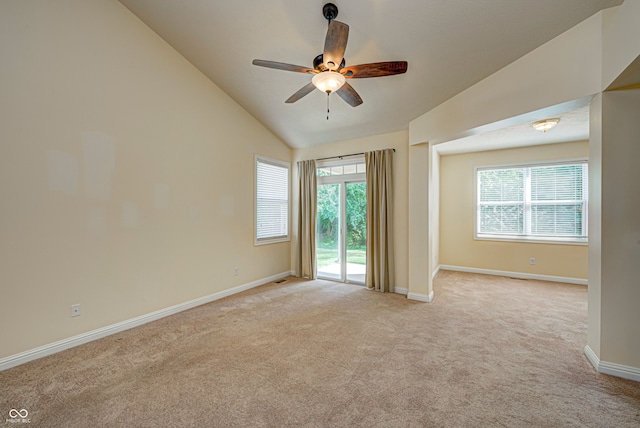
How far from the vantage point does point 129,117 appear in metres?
3.03

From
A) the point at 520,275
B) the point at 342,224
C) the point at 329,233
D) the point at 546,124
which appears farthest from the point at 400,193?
the point at 520,275

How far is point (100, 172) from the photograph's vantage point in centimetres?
279

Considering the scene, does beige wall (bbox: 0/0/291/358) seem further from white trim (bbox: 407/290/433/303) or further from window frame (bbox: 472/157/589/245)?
window frame (bbox: 472/157/589/245)

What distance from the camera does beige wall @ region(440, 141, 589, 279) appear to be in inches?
196

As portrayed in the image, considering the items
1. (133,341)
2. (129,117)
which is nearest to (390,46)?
(129,117)

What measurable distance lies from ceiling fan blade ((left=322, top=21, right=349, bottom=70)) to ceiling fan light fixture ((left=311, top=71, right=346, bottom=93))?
0.06 metres

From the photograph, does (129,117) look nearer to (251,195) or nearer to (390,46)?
(251,195)

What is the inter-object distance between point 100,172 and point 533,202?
286 inches

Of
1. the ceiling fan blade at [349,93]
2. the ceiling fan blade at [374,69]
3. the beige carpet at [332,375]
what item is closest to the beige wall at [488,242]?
the beige carpet at [332,375]

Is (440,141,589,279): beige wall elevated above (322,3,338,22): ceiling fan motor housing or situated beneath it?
situated beneath

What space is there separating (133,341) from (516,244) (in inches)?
266

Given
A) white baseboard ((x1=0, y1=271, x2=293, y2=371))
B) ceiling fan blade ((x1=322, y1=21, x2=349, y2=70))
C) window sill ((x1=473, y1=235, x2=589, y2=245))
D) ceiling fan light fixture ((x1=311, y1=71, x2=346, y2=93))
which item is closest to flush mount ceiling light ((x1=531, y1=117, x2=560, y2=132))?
window sill ((x1=473, y1=235, x2=589, y2=245))

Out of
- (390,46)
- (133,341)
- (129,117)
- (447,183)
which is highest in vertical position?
(390,46)

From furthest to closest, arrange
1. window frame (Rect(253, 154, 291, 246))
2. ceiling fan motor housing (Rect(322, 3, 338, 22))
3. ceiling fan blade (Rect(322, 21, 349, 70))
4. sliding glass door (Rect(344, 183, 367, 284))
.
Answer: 1. sliding glass door (Rect(344, 183, 367, 284))
2. window frame (Rect(253, 154, 291, 246))
3. ceiling fan motor housing (Rect(322, 3, 338, 22))
4. ceiling fan blade (Rect(322, 21, 349, 70))
